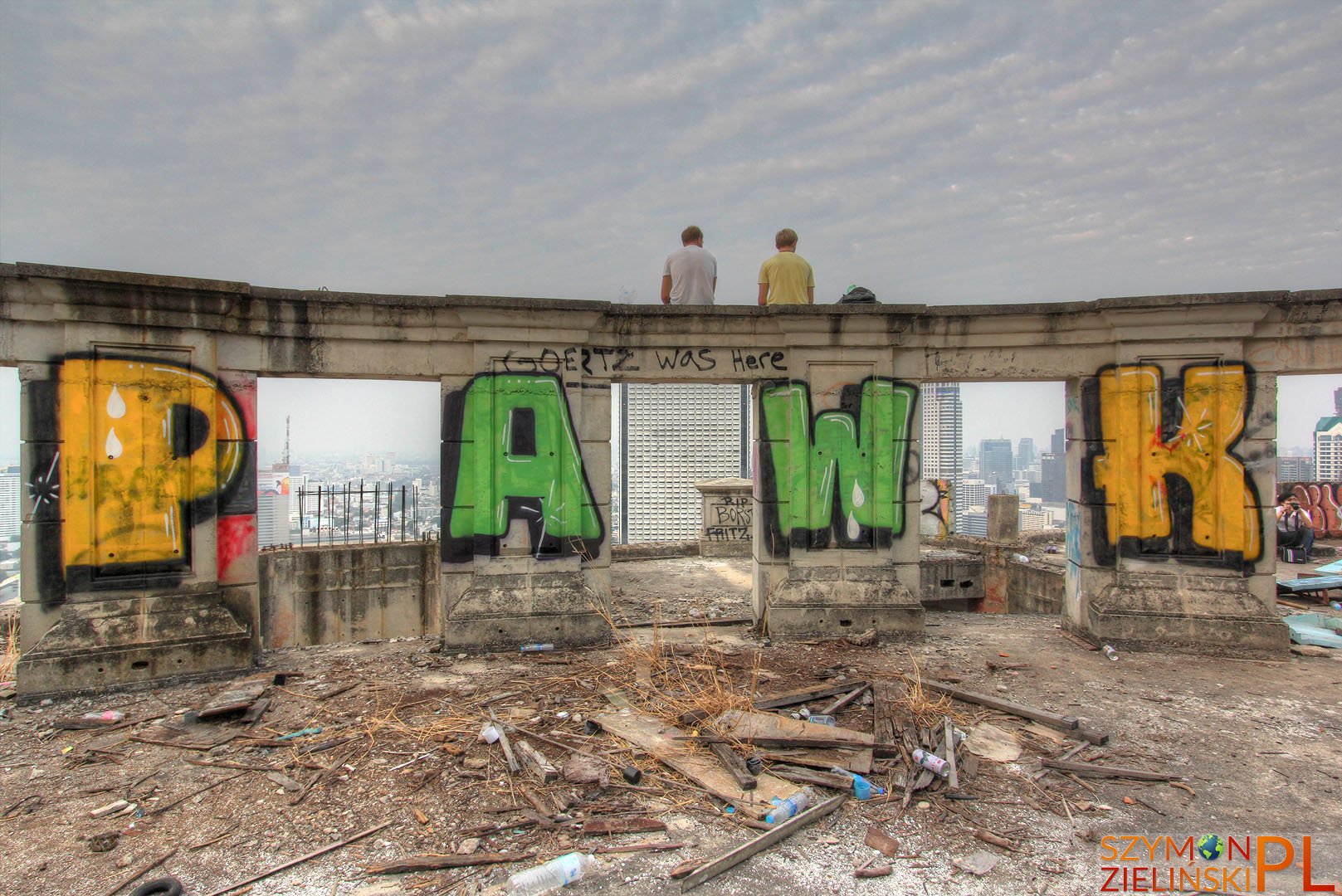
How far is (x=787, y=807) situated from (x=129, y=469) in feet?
20.6

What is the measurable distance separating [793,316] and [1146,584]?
4.78 metres

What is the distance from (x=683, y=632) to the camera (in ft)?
25.7

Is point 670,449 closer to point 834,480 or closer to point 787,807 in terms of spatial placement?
point 834,480

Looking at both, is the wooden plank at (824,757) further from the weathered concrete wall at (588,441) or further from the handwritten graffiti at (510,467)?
the handwritten graffiti at (510,467)

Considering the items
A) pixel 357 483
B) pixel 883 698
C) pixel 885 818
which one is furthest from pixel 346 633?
pixel 885 818

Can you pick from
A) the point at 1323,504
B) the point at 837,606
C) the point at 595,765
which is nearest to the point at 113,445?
the point at 595,765

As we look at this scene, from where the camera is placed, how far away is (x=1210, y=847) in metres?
3.53

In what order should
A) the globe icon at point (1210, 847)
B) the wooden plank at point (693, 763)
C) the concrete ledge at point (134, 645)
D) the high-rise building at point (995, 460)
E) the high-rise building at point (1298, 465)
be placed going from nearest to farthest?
the globe icon at point (1210, 847) → the wooden plank at point (693, 763) → the concrete ledge at point (134, 645) → the high-rise building at point (1298, 465) → the high-rise building at point (995, 460)

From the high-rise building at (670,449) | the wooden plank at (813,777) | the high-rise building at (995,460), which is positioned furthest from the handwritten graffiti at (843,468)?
the high-rise building at (995,460)

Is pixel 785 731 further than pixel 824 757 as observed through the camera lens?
Yes

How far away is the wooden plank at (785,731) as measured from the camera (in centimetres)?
451

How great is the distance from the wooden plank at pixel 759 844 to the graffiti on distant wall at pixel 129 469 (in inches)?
220

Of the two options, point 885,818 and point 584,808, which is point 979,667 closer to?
point 885,818

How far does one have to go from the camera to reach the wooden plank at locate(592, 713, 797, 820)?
393cm
